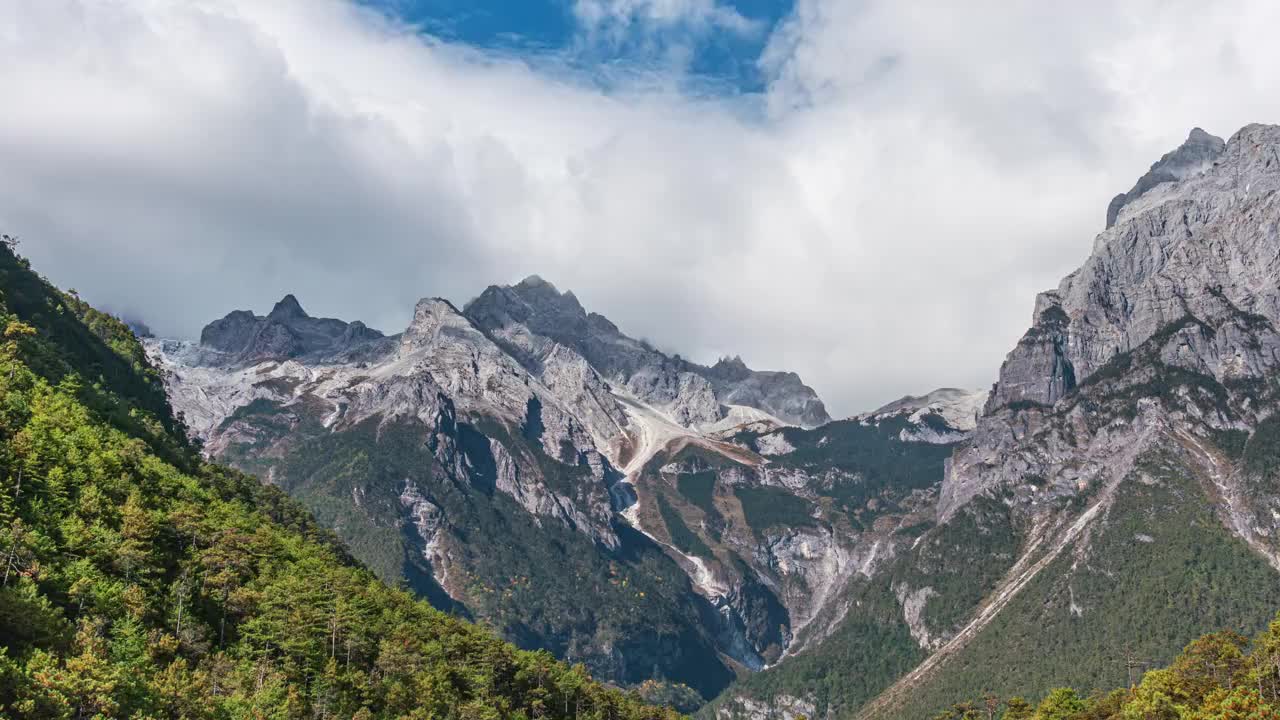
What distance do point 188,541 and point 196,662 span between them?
21655mm

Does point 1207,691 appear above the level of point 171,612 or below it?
above

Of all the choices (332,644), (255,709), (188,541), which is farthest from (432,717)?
(188,541)

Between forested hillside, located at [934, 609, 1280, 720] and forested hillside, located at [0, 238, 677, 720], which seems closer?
forested hillside, located at [0, 238, 677, 720]

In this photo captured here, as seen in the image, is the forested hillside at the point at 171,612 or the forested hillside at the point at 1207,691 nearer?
the forested hillside at the point at 171,612

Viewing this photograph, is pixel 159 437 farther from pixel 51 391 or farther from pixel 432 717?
pixel 432 717

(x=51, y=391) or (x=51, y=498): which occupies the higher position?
(x=51, y=391)

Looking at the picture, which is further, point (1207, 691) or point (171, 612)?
point (1207, 691)

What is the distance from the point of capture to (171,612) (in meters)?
113

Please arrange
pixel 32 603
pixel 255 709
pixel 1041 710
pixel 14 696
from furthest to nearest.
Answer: pixel 1041 710 → pixel 255 709 → pixel 32 603 → pixel 14 696

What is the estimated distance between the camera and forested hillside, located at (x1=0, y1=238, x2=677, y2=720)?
3460 inches

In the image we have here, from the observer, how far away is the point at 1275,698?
154 metres

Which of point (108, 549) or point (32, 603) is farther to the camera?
point (108, 549)

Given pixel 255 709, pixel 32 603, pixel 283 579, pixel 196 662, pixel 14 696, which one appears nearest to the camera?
pixel 14 696

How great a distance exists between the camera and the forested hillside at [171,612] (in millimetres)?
87875
